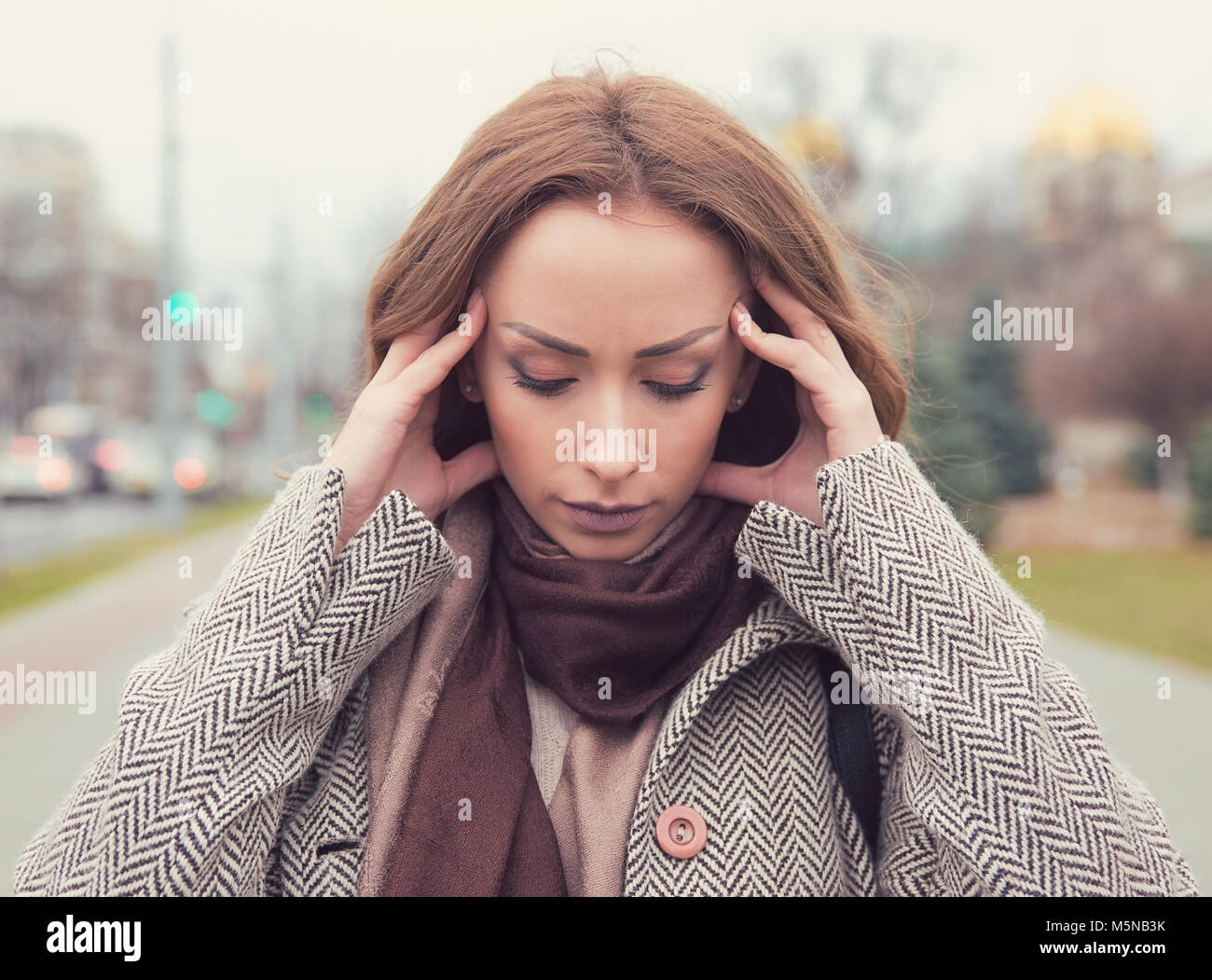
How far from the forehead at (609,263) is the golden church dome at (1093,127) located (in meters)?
32.6

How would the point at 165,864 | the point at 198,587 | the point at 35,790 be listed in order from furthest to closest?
the point at 198,587 → the point at 35,790 → the point at 165,864

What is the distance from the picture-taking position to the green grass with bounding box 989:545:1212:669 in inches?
423

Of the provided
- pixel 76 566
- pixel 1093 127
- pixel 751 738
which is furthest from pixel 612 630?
pixel 1093 127

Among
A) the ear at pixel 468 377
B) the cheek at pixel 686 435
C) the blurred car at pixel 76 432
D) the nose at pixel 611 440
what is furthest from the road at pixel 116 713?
the blurred car at pixel 76 432

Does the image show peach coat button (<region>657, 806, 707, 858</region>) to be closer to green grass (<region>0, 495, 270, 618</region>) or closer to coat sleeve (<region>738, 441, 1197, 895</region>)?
coat sleeve (<region>738, 441, 1197, 895</region>)

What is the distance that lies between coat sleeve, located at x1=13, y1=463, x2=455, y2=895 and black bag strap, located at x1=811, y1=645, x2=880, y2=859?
2.54 feet

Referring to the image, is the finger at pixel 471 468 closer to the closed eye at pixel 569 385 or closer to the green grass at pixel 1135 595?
the closed eye at pixel 569 385

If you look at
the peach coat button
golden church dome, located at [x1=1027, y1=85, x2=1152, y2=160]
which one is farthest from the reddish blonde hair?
golden church dome, located at [x1=1027, y1=85, x2=1152, y2=160]

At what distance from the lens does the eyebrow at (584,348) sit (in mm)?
1959

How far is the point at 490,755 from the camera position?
1966 mm

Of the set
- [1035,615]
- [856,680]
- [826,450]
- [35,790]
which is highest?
[826,450]

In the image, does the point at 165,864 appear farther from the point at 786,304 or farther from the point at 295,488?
the point at 786,304

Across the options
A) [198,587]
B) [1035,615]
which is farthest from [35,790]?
[198,587]
